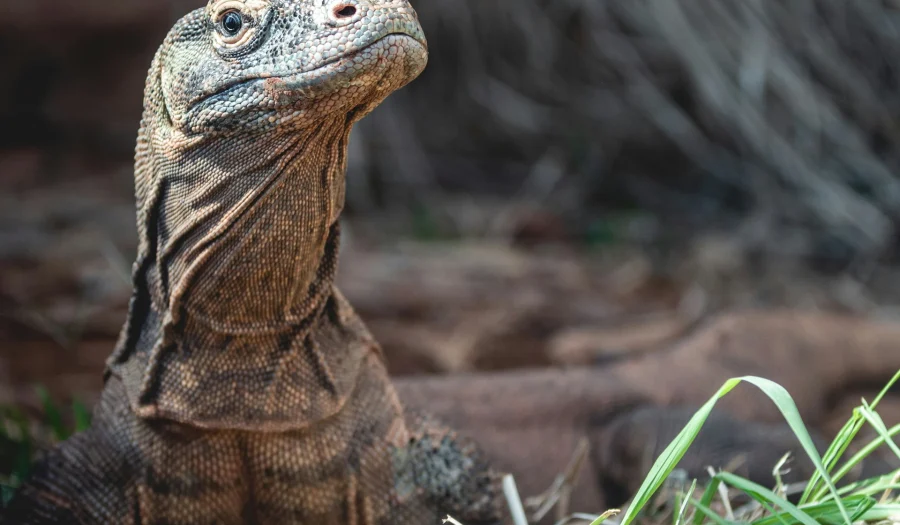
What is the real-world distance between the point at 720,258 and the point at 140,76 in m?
5.58

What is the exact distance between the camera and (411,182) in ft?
29.1

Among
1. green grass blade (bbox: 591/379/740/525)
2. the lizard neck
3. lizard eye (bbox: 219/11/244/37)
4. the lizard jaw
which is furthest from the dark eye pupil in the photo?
green grass blade (bbox: 591/379/740/525)

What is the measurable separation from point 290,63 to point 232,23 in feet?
0.83

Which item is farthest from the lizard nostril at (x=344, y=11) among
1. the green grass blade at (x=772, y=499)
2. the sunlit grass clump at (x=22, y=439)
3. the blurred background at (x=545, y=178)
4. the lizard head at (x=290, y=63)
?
the blurred background at (x=545, y=178)

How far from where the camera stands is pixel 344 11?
2.25 meters

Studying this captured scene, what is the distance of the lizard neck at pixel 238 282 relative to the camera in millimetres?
2438

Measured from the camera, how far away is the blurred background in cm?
597

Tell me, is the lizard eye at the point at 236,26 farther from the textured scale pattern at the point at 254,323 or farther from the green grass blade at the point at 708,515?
the green grass blade at the point at 708,515

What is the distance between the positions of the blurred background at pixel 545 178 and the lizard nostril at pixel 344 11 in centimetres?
287

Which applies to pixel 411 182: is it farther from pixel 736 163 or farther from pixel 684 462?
pixel 684 462

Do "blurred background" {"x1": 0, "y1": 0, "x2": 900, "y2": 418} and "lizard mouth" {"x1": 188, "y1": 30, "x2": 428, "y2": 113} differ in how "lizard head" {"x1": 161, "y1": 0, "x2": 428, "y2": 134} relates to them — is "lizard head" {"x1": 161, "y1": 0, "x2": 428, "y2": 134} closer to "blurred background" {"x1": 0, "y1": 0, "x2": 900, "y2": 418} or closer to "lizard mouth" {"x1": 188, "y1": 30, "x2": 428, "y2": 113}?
"lizard mouth" {"x1": 188, "y1": 30, "x2": 428, "y2": 113}

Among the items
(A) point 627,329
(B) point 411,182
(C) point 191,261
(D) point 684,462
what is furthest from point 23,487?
(B) point 411,182

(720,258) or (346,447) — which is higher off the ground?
(346,447)

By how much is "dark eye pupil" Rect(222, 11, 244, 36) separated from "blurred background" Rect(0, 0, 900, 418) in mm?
2700
